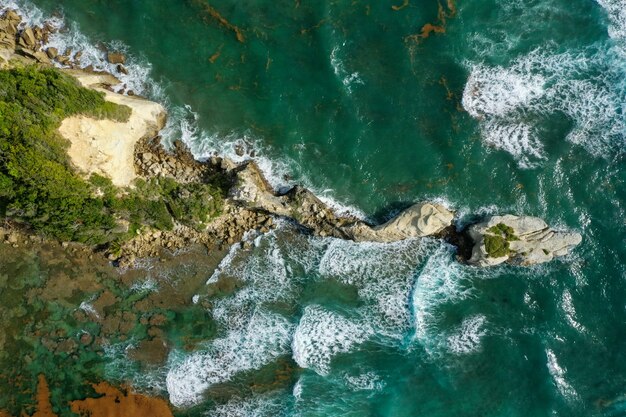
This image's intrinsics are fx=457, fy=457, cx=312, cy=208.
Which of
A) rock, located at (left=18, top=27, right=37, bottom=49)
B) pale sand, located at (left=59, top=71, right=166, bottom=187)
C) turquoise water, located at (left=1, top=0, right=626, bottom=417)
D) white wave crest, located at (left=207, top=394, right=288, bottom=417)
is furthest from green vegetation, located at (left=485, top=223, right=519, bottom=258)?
rock, located at (left=18, top=27, right=37, bottom=49)

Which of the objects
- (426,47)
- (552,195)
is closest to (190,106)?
(426,47)

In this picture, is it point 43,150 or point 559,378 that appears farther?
point 559,378

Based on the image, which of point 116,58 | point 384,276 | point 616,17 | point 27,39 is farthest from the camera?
point 384,276

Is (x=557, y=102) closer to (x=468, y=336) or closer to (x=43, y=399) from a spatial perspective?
(x=468, y=336)

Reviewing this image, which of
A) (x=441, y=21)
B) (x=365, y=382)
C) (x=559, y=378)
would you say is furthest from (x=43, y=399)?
(x=441, y=21)

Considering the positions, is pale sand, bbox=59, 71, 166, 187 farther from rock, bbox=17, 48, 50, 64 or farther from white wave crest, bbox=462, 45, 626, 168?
white wave crest, bbox=462, 45, 626, 168

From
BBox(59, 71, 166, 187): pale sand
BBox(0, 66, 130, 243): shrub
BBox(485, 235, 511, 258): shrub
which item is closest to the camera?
BBox(0, 66, 130, 243): shrub

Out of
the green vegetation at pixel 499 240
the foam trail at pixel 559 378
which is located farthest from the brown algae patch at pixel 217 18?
the foam trail at pixel 559 378

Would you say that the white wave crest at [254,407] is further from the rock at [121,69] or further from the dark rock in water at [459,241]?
the rock at [121,69]
